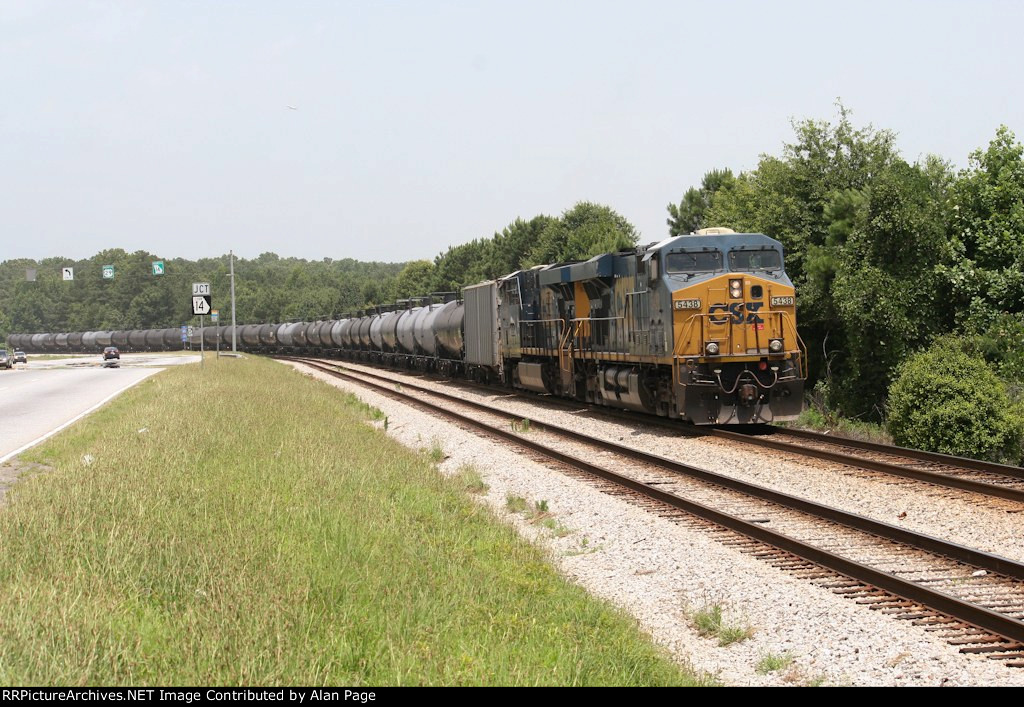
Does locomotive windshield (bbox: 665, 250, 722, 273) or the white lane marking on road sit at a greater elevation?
locomotive windshield (bbox: 665, 250, 722, 273)

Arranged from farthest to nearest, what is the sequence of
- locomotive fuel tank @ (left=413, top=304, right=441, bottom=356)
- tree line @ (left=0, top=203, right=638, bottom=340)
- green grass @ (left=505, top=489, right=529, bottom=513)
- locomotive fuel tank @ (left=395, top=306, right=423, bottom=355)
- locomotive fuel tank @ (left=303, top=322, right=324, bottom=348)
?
1. tree line @ (left=0, top=203, right=638, bottom=340)
2. locomotive fuel tank @ (left=303, top=322, right=324, bottom=348)
3. locomotive fuel tank @ (left=395, top=306, right=423, bottom=355)
4. locomotive fuel tank @ (left=413, top=304, right=441, bottom=356)
5. green grass @ (left=505, top=489, right=529, bottom=513)

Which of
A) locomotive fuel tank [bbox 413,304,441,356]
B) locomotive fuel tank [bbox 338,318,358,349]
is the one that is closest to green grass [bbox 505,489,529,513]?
locomotive fuel tank [bbox 413,304,441,356]

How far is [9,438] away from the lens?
2023 centimetres

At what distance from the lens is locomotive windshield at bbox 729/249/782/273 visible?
1917cm

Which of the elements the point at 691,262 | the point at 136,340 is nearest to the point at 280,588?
the point at 691,262

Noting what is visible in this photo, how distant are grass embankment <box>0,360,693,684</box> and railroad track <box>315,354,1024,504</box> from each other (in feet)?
19.3

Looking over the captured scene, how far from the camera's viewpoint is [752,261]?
19.2 m

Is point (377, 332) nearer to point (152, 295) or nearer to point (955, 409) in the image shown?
point (955, 409)

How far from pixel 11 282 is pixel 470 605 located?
8194 inches

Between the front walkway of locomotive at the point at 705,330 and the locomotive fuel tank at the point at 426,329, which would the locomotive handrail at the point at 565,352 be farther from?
the locomotive fuel tank at the point at 426,329

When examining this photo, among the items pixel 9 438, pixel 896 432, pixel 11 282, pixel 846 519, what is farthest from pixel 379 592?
pixel 11 282

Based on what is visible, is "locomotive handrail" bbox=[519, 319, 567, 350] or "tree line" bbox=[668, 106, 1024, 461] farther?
"locomotive handrail" bbox=[519, 319, 567, 350]

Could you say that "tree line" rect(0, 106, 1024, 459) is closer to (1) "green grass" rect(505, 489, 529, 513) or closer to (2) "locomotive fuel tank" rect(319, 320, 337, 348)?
(1) "green grass" rect(505, 489, 529, 513)

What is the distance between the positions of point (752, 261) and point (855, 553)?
10.8 m
